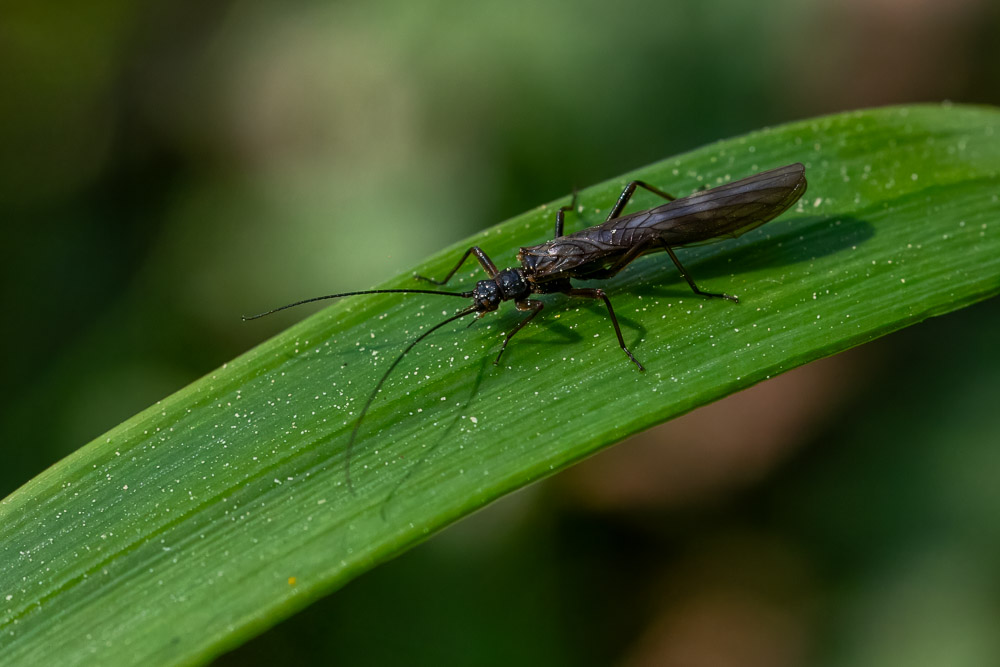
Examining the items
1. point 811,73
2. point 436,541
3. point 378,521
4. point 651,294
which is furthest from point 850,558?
point 811,73

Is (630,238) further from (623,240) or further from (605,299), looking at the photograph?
(605,299)

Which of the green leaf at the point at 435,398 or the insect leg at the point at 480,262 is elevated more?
the insect leg at the point at 480,262

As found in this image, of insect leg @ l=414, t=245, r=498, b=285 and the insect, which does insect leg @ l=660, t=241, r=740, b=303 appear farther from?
insect leg @ l=414, t=245, r=498, b=285

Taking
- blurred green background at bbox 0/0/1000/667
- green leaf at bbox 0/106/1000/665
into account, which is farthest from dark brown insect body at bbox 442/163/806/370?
blurred green background at bbox 0/0/1000/667

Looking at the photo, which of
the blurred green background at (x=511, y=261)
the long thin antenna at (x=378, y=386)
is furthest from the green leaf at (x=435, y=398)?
the blurred green background at (x=511, y=261)

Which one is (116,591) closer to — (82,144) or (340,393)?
(340,393)

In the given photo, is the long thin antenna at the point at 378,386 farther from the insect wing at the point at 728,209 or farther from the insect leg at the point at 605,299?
the insect wing at the point at 728,209

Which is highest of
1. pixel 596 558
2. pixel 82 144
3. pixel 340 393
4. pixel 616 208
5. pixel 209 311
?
pixel 82 144
